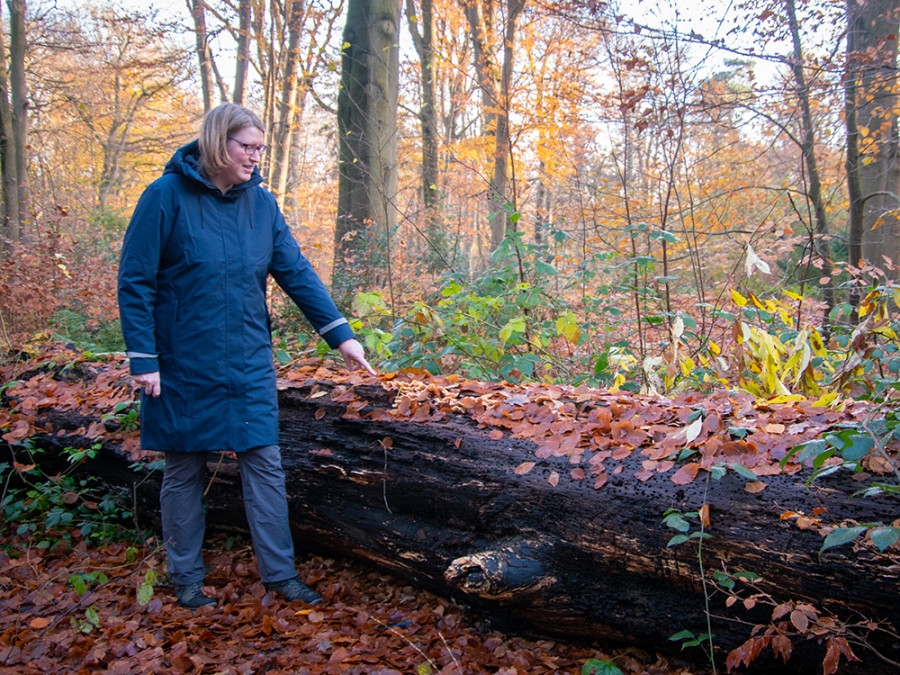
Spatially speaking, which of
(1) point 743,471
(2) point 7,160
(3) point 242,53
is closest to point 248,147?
(1) point 743,471

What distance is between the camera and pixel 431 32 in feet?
43.9

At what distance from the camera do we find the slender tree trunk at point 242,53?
46.1 ft

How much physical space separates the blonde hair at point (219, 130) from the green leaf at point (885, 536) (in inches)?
99.7

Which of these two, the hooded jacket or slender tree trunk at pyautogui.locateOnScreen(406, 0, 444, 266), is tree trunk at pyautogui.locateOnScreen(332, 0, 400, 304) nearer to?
slender tree trunk at pyautogui.locateOnScreen(406, 0, 444, 266)

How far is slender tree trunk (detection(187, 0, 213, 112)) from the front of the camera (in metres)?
14.1

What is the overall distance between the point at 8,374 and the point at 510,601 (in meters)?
4.02

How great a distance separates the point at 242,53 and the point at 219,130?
13974mm

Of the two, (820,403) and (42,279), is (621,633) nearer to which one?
(820,403)

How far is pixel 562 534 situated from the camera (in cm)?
217

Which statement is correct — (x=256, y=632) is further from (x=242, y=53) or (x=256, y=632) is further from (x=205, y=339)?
(x=242, y=53)

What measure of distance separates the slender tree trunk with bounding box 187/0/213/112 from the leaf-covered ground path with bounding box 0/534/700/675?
13638 mm

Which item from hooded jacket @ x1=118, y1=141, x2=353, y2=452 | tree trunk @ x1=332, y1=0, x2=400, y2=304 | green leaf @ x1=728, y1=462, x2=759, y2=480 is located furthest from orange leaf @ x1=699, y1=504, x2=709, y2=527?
tree trunk @ x1=332, y1=0, x2=400, y2=304

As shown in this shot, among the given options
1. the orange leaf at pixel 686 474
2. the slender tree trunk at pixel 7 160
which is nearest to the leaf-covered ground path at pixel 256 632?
the orange leaf at pixel 686 474

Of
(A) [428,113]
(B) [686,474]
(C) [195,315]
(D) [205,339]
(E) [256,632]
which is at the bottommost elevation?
(E) [256,632]
